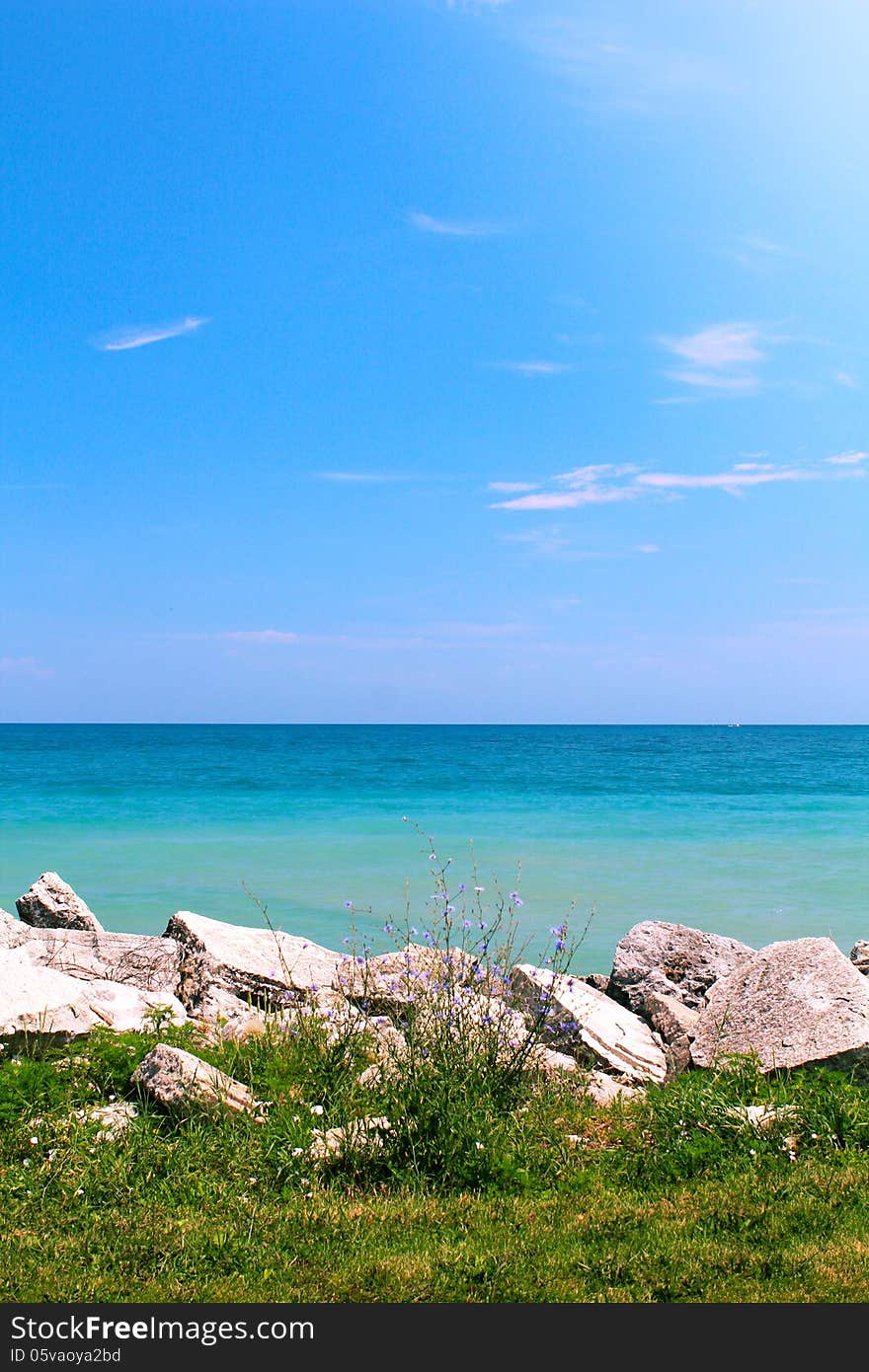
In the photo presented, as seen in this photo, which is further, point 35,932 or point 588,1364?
point 35,932

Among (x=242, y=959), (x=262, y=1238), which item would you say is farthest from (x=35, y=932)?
(x=262, y=1238)

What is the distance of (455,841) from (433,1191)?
22.1 meters

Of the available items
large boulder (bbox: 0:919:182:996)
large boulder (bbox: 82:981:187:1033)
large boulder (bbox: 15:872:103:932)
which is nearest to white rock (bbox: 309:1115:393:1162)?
large boulder (bbox: 82:981:187:1033)

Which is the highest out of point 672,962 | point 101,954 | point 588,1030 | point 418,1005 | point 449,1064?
point 418,1005

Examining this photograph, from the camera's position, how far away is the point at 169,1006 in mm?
6539

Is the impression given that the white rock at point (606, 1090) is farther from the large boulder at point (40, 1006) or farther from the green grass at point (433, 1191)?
the large boulder at point (40, 1006)

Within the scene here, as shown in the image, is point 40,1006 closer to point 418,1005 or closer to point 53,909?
point 418,1005

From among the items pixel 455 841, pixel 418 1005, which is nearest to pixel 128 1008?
pixel 418 1005

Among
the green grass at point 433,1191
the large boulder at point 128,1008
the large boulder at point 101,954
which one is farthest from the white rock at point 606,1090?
the large boulder at point 101,954

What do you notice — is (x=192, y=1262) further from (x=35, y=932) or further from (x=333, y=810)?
(x=333, y=810)

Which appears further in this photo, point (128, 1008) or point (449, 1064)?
point (128, 1008)

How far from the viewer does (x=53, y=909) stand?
1021 centimetres

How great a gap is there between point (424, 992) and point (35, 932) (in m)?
5.21

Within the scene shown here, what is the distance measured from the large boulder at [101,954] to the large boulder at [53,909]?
21.2 inches
